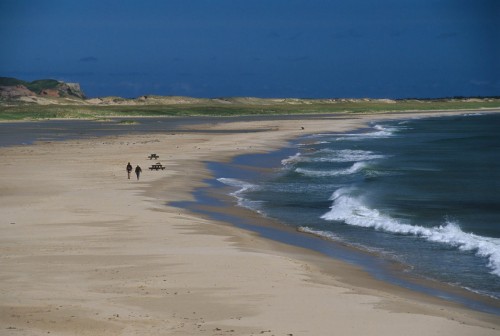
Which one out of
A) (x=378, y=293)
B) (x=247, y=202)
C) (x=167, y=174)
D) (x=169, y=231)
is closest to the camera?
(x=378, y=293)

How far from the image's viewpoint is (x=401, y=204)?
1276 inches

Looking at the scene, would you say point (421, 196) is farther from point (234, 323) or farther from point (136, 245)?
point (234, 323)

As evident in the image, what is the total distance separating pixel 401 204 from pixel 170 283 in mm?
17615

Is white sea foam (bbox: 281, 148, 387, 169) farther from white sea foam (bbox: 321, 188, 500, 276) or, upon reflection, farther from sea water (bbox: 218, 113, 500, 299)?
white sea foam (bbox: 321, 188, 500, 276)

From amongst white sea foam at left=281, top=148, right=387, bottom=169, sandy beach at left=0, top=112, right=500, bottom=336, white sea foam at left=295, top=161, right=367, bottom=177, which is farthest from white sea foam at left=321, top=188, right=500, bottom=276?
white sea foam at left=281, top=148, right=387, bottom=169

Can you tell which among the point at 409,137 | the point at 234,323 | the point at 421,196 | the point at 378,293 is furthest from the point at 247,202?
the point at 409,137

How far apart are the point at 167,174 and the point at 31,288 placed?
2522 centimetres

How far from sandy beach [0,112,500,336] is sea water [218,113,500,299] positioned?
238 cm

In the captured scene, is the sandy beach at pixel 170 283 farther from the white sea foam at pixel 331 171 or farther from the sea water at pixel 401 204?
the white sea foam at pixel 331 171

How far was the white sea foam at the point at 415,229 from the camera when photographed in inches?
874

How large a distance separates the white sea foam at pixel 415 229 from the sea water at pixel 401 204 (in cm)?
3

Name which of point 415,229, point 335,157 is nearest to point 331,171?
point 335,157

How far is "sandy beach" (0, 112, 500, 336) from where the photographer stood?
523 inches

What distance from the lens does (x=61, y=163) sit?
46.4 meters
